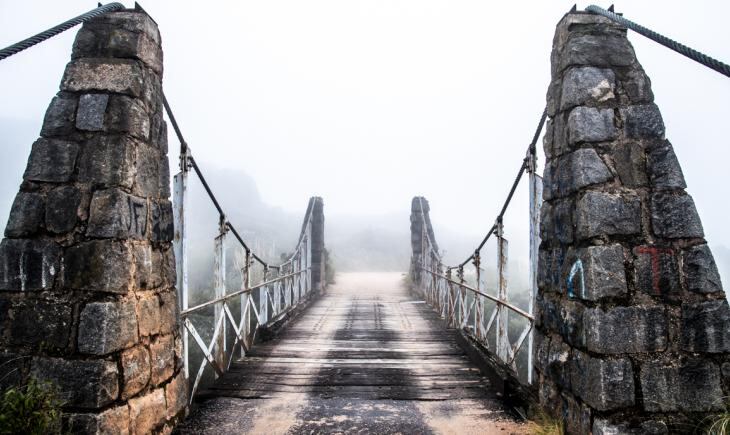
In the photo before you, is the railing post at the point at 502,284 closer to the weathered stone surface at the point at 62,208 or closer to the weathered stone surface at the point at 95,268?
the weathered stone surface at the point at 95,268

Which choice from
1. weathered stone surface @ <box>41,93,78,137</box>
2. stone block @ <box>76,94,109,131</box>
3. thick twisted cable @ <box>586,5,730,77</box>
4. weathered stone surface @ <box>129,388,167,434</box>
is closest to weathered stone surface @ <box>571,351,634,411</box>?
thick twisted cable @ <box>586,5,730,77</box>

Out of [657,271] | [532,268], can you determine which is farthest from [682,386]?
[532,268]

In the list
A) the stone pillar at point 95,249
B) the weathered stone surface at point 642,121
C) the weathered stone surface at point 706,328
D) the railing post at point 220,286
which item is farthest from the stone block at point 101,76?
the weathered stone surface at point 706,328

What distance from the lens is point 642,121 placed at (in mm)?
2525

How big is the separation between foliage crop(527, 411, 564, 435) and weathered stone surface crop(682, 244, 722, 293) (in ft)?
3.62

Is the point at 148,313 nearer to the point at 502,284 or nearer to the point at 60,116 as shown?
the point at 60,116

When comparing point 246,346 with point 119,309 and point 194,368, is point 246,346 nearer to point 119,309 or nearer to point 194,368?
point 119,309

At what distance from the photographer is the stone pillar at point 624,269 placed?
2219 mm

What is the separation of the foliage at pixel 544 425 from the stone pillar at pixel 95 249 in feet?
7.99

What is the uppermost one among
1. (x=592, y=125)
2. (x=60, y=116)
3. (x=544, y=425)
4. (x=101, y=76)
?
(x=101, y=76)

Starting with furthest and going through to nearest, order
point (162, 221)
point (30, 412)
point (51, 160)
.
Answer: point (162, 221) → point (51, 160) → point (30, 412)

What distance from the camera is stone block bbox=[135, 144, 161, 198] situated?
8.87ft

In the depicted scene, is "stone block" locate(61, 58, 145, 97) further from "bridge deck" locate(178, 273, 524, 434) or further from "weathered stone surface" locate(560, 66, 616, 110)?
"weathered stone surface" locate(560, 66, 616, 110)

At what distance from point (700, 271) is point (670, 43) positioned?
3.96 feet
